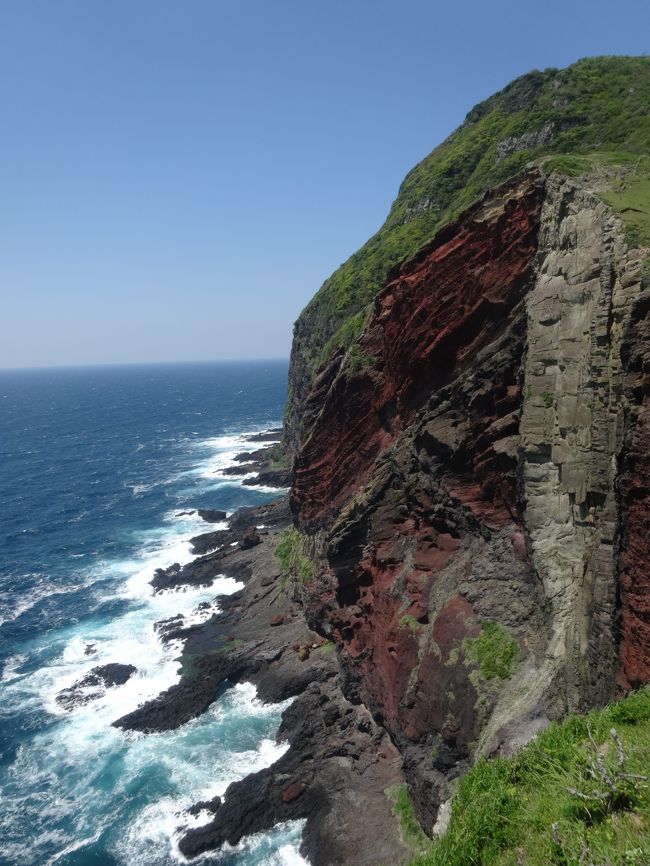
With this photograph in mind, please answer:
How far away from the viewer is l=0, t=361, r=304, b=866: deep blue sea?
26984mm

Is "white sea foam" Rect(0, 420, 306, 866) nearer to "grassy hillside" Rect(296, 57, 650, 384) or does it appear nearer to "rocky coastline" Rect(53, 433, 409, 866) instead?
"rocky coastline" Rect(53, 433, 409, 866)

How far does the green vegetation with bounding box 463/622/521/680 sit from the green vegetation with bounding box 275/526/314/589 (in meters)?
17.6

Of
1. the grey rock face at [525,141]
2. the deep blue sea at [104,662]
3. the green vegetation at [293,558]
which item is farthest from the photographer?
the grey rock face at [525,141]

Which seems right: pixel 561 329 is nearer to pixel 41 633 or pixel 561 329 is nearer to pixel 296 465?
pixel 296 465

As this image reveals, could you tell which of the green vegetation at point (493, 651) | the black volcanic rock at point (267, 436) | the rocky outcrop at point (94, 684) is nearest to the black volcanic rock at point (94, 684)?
the rocky outcrop at point (94, 684)

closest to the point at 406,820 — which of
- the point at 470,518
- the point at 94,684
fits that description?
the point at 470,518

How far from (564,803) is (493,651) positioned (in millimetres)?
14407

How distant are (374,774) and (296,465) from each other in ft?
68.0

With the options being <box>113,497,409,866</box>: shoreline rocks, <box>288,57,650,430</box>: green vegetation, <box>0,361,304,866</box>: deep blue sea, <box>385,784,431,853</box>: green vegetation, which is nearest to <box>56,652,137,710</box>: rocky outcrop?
<box>0,361,304,866</box>: deep blue sea

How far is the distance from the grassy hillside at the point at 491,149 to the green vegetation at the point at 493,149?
3.7 inches

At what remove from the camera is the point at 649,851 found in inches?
297

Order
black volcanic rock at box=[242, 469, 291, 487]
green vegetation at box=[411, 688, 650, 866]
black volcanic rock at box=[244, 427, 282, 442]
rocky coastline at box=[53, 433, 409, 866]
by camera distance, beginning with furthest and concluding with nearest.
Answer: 1. black volcanic rock at box=[244, 427, 282, 442]
2. black volcanic rock at box=[242, 469, 291, 487]
3. rocky coastline at box=[53, 433, 409, 866]
4. green vegetation at box=[411, 688, 650, 866]

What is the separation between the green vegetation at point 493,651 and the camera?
22.1m

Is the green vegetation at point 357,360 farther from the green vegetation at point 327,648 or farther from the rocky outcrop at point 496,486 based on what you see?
the green vegetation at point 327,648
